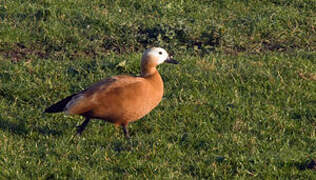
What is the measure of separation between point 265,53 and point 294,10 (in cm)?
227

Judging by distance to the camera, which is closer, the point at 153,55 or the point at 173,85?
the point at 153,55

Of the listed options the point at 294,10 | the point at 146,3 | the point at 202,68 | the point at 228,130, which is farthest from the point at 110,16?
the point at 228,130

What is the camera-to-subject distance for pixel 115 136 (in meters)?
6.63

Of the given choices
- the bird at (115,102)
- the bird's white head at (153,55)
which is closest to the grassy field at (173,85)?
the bird at (115,102)

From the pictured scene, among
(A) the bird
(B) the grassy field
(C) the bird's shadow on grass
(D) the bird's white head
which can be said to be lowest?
(B) the grassy field

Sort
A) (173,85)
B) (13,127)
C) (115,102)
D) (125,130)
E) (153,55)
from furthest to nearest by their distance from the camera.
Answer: (173,85)
(153,55)
(13,127)
(125,130)
(115,102)

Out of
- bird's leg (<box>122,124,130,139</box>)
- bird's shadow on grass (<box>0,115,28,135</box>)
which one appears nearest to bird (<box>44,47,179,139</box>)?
bird's leg (<box>122,124,130,139</box>)

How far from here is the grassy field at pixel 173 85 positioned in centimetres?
589

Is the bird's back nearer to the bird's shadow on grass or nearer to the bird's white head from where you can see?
the bird's white head

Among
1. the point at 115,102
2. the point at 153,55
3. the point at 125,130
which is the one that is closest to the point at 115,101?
the point at 115,102

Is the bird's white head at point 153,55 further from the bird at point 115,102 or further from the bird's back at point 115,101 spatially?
the bird's back at point 115,101

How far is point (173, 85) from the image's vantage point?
796 cm

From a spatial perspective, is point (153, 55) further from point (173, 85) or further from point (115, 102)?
point (173, 85)

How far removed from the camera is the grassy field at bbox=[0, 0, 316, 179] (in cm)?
589
